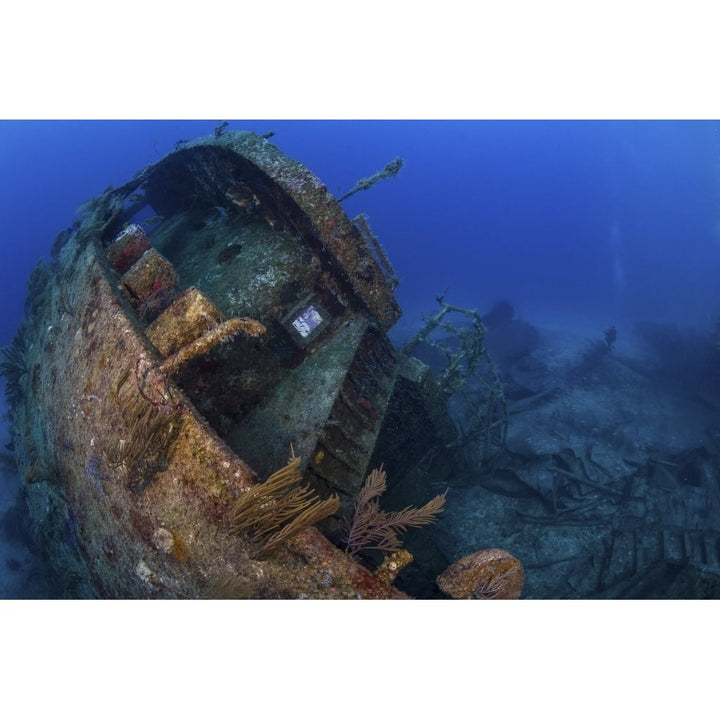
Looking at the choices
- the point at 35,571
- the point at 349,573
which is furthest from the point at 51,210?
the point at 349,573

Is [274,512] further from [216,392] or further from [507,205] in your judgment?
[507,205]

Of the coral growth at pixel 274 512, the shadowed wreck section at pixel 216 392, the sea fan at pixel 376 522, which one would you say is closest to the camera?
the coral growth at pixel 274 512

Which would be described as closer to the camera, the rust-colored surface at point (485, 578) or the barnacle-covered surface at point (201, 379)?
the barnacle-covered surface at point (201, 379)

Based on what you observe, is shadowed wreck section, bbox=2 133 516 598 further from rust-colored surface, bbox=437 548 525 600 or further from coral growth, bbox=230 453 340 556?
rust-colored surface, bbox=437 548 525 600

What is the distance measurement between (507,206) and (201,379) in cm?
8883

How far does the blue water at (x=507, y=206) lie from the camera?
3453cm

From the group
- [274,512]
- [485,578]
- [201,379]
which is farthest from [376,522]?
[201,379]

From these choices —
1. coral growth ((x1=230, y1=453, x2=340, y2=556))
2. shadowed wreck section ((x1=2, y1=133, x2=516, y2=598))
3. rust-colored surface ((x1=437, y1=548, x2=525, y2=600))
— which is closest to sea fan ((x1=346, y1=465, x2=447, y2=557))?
shadowed wreck section ((x1=2, y1=133, x2=516, y2=598))

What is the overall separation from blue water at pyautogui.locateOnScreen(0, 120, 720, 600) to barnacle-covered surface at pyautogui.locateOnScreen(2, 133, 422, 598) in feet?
12.2

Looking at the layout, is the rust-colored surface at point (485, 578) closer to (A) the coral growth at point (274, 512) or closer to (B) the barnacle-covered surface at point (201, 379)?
(B) the barnacle-covered surface at point (201, 379)

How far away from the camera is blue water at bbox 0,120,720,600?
34.5m

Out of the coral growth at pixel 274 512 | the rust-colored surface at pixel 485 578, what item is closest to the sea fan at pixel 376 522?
the rust-colored surface at pixel 485 578

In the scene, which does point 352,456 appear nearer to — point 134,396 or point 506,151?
point 134,396

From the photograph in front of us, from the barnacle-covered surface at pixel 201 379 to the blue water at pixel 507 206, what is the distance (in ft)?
12.2
